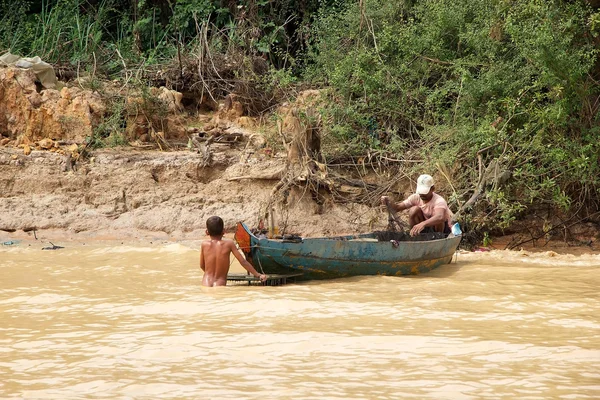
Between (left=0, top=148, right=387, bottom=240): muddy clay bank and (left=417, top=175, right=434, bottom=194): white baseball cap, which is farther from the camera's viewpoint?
(left=0, top=148, right=387, bottom=240): muddy clay bank

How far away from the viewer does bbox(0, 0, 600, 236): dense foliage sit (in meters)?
10.9

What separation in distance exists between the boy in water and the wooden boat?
125 millimetres

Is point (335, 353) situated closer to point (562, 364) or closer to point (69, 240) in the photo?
point (562, 364)

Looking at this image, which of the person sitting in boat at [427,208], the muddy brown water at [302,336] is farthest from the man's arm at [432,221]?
the muddy brown water at [302,336]

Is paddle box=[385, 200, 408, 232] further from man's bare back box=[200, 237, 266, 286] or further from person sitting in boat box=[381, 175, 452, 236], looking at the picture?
man's bare back box=[200, 237, 266, 286]

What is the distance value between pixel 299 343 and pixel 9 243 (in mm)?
6764

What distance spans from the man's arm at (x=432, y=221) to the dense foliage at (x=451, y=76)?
1.41 meters

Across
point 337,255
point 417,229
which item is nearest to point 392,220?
point 417,229

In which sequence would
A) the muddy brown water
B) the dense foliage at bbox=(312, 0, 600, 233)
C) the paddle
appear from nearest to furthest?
the muddy brown water → the paddle → the dense foliage at bbox=(312, 0, 600, 233)

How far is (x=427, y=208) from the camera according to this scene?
988 centimetres

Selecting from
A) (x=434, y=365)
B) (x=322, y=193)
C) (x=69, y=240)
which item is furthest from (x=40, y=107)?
(x=434, y=365)

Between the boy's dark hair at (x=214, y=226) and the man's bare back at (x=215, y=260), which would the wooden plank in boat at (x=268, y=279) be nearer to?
the man's bare back at (x=215, y=260)

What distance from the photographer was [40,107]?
44.0 ft

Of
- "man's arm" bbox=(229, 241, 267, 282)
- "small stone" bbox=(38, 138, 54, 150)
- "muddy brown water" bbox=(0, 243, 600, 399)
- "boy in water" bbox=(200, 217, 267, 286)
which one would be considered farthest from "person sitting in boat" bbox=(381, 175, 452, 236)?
"small stone" bbox=(38, 138, 54, 150)
